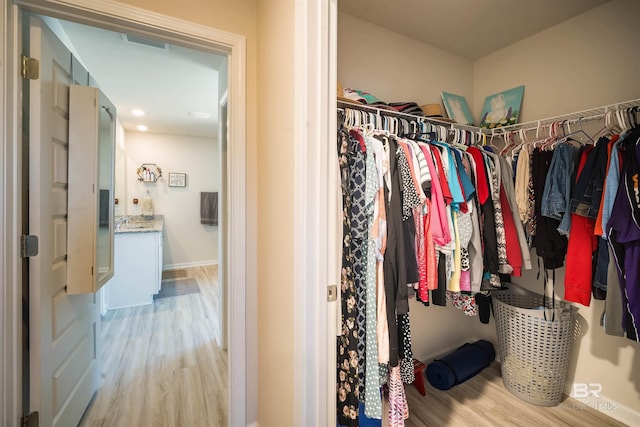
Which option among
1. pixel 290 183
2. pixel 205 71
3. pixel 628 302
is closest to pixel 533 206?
pixel 628 302

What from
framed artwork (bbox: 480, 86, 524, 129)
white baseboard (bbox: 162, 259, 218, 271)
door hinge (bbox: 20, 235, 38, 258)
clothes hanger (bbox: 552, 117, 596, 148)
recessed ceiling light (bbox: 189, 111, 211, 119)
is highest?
recessed ceiling light (bbox: 189, 111, 211, 119)

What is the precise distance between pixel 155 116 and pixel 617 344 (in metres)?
5.37

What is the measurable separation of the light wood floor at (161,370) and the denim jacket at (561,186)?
231 cm

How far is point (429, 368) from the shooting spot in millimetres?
1914

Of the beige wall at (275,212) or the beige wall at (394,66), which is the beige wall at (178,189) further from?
the beige wall at (275,212)

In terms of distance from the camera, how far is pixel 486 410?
64.7 inches

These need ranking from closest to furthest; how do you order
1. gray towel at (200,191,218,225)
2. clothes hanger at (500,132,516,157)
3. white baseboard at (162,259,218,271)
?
clothes hanger at (500,132,516,157) < white baseboard at (162,259,218,271) < gray towel at (200,191,218,225)

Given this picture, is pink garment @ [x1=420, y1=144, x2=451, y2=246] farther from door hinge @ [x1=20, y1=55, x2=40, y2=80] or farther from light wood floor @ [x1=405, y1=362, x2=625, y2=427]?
door hinge @ [x1=20, y1=55, x2=40, y2=80]

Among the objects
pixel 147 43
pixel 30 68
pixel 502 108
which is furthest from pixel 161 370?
pixel 502 108

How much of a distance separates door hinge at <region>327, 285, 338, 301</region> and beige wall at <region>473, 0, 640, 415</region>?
5.98ft

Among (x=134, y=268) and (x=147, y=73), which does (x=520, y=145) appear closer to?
(x=147, y=73)

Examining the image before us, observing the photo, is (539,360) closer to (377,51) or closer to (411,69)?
(411,69)

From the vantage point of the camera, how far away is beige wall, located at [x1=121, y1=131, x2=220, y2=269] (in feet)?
15.9

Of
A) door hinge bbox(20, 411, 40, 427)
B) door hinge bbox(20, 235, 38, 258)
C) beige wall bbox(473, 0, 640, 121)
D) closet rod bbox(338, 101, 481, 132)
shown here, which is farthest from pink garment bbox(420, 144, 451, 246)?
door hinge bbox(20, 411, 40, 427)
